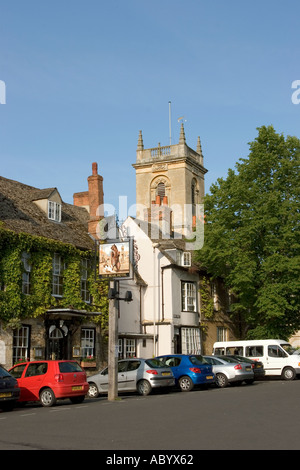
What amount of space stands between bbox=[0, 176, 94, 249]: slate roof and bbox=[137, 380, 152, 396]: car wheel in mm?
9407

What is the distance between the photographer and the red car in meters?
19.5

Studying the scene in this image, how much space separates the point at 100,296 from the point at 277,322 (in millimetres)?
11952

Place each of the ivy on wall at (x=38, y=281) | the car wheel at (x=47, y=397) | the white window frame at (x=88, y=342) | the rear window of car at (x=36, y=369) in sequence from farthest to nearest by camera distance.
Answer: the white window frame at (x=88, y=342) → the ivy on wall at (x=38, y=281) → the rear window of car at (x=36, y=369) → the car wheel at (x=47, y=397)

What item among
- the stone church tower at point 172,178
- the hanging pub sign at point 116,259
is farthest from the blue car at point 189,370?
the stone church tower at point 172,178

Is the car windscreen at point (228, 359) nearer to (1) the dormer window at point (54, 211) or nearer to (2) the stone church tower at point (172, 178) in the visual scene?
(1) the dormer window at point (54, 211)

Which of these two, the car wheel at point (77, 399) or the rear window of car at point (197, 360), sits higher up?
the rear window of car at point (197, 360)

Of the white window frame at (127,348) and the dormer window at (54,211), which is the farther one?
the white window frame at (127,348)

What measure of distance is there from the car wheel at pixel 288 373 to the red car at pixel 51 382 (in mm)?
15152

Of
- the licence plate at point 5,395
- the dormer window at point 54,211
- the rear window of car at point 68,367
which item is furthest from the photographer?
the dormer window at point 54,211

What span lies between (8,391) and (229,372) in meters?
12.9

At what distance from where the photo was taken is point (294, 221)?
36281mm

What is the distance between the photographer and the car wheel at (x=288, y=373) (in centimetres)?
3174

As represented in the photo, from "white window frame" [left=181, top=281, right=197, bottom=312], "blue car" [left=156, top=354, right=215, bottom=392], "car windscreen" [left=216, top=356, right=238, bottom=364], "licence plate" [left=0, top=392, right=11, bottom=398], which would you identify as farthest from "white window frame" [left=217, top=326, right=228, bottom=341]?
"licence plate" [left=0, top=392, right=11, bottom=398]

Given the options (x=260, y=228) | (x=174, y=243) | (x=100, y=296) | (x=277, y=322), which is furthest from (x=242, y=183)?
(x=100, y=296)
